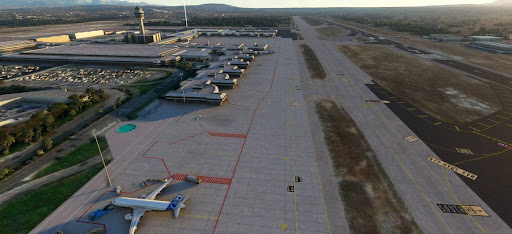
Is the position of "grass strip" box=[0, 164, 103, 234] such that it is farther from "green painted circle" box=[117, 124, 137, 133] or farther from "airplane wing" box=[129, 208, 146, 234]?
"green painted circle" box=[117, 124, 137, 133]

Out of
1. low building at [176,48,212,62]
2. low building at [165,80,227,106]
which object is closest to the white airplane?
low building at [165,80,227,106]

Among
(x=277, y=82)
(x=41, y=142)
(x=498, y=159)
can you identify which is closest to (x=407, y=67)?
(x=277, y=82)

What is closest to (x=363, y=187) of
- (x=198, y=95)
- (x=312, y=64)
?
(x=198, y=95)

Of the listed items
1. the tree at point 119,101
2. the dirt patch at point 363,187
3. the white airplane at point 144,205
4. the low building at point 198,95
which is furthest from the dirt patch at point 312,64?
the white airplane at point 144,205

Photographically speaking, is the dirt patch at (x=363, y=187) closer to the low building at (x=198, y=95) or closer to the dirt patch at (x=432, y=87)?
the dirt patch at (x=432, y=87)

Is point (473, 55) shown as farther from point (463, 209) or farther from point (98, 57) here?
point (98, 57)

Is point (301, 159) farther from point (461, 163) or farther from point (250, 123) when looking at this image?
point (461, 163)
